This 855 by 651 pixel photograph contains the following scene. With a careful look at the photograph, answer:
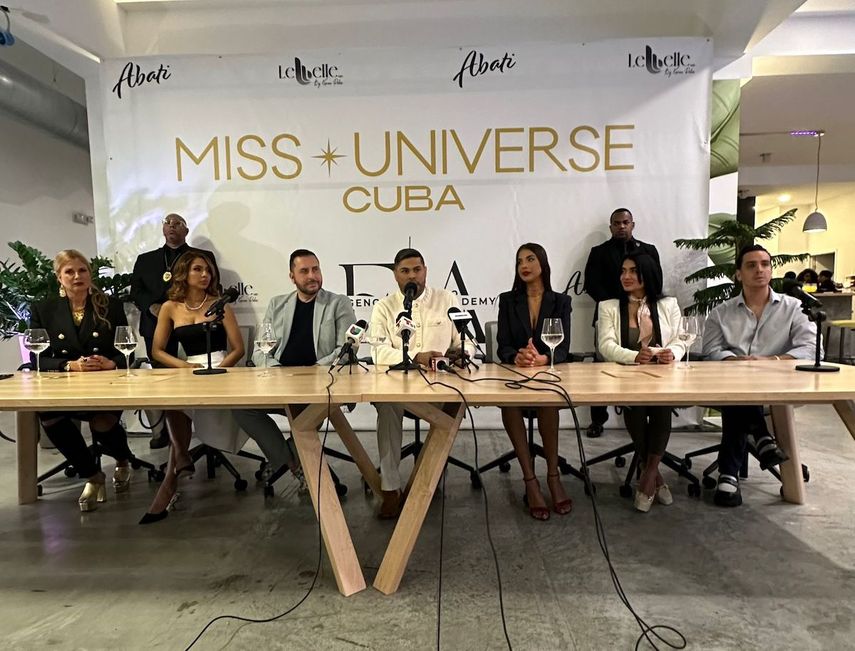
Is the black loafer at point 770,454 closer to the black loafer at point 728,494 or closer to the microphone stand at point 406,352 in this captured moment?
the black loafer at point 728,494

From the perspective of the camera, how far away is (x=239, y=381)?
6.26 ft

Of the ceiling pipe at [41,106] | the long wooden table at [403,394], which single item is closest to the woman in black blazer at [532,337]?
the long wooden table at [403,394]

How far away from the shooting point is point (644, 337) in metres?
2.57

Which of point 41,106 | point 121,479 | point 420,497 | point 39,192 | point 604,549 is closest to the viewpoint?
point 420,497

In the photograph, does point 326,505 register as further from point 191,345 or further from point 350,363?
point 191,345

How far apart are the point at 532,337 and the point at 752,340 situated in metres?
1.16

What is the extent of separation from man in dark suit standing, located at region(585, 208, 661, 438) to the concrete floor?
1.36 meters

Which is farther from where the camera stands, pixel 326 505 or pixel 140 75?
pixel 140 75

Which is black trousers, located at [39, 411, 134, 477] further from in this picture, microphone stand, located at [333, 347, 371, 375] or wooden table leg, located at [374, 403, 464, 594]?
wooden table leg, located at [374, 403, 464, 594]

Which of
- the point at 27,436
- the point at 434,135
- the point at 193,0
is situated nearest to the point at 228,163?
the point at 193,0

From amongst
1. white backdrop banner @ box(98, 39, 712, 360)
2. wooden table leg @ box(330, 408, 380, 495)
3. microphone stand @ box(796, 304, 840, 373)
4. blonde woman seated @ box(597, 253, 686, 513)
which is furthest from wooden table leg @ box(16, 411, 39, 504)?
microphone stand @ box(796, 304, 840, 373)

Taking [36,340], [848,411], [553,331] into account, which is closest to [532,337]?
[553,331]

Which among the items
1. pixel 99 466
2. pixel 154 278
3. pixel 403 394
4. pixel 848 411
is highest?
pixel 154 278

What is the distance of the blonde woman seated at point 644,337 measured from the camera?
2.38 metres
